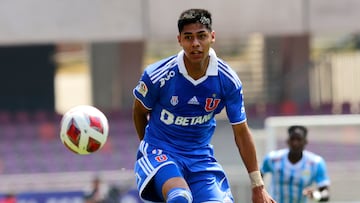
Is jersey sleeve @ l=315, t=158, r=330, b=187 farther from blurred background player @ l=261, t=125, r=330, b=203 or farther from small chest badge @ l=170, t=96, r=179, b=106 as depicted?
small chest badge @ l=170, t=96, r=179, b=106

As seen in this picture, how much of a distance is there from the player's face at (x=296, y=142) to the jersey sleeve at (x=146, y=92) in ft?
13.0

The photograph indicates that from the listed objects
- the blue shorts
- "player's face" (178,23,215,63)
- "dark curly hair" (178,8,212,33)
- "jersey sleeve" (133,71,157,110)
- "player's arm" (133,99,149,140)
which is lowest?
the blue shorts

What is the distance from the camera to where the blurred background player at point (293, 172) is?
1038cm

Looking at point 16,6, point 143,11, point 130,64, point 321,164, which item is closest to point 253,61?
point 130,64

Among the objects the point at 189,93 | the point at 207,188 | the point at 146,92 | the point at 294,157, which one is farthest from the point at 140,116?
the point at 294,157

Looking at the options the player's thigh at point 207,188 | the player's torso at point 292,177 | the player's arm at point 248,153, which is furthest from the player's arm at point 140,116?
the player's torso at point 292,177

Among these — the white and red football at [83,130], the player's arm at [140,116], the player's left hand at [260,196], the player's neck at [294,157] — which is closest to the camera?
the player's left hand at [260,196]

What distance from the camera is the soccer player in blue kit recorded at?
6301 mm

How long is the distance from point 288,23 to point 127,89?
400 cm

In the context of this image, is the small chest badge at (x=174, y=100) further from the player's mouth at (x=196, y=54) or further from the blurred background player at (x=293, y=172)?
the blurred background player at (x=293, y=172)

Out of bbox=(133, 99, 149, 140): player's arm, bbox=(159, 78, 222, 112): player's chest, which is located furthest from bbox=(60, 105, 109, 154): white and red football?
bbox=(159, 78, 222, 112): player's chest

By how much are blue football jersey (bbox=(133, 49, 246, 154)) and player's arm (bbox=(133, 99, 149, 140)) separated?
0.07 metres

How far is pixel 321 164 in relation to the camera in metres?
10.5

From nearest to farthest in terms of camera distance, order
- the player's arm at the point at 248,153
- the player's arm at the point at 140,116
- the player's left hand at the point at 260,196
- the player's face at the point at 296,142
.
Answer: the player's left hand at the point at 260,196
the player's arm at the point at 248,153
the player's arm at the point at 140,116
the player's face at the point at 296,142
